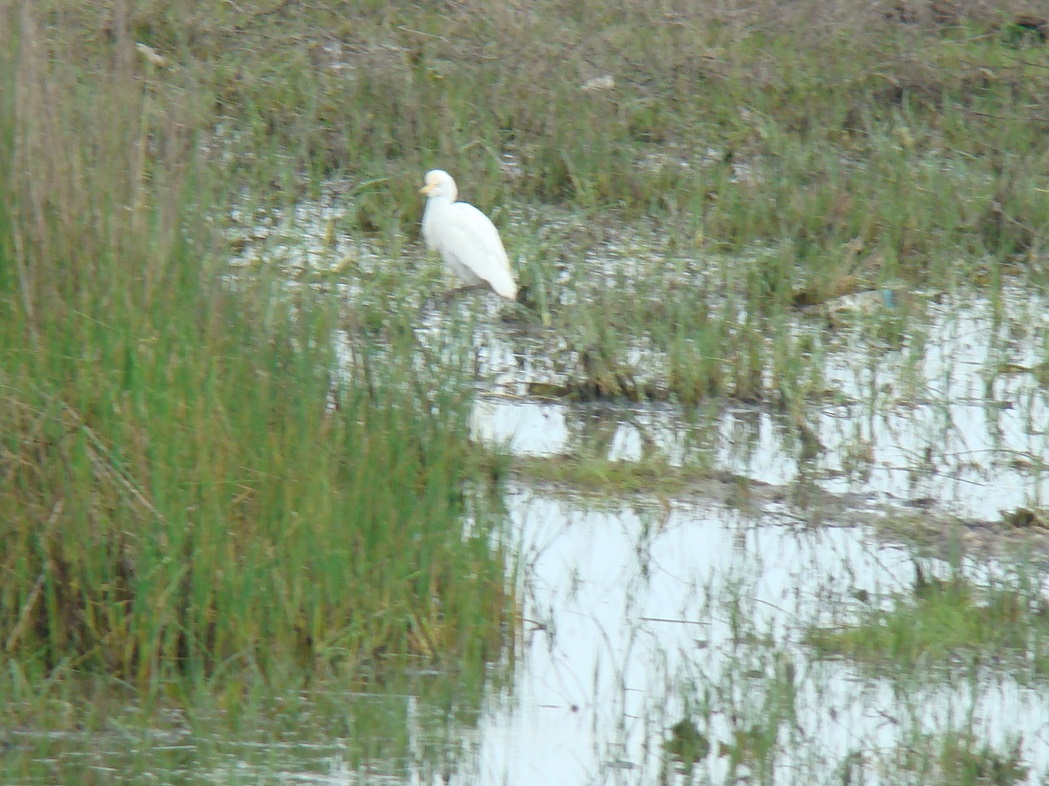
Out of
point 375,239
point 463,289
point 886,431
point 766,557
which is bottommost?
point 766,557

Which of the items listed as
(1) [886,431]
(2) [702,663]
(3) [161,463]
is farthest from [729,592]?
(1) [886,431]

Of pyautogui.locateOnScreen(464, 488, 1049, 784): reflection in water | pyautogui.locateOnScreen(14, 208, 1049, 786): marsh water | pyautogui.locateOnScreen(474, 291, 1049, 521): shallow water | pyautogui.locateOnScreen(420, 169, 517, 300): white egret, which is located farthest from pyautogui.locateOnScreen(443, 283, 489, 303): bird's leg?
pyautogui.locateOnScreen(464, 488, 1049, 784): reflection in water

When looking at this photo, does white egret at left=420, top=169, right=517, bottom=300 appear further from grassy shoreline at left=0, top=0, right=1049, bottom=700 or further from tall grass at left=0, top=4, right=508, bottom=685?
tall grass at left=0, top=4, right=508, bottom=685

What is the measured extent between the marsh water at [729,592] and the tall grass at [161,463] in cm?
19

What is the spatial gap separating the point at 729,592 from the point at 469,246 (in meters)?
2.62

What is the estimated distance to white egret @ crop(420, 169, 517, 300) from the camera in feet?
20.0

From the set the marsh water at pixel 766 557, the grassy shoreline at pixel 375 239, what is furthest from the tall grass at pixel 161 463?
the marsh water at pixel 766 557

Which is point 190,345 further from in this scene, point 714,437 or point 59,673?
point 714,437

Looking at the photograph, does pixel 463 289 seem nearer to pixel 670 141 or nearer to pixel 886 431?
pixel 886 431

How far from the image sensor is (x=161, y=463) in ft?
10.1

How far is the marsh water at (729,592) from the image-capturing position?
2.98m

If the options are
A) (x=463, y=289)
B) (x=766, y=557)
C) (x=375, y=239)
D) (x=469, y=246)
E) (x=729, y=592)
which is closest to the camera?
(x=729, y=592)

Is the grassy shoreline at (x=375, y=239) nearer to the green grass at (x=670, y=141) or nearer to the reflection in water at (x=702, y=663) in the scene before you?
the green grass at (x=670, y=141)

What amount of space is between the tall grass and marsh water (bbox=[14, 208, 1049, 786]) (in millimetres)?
187
